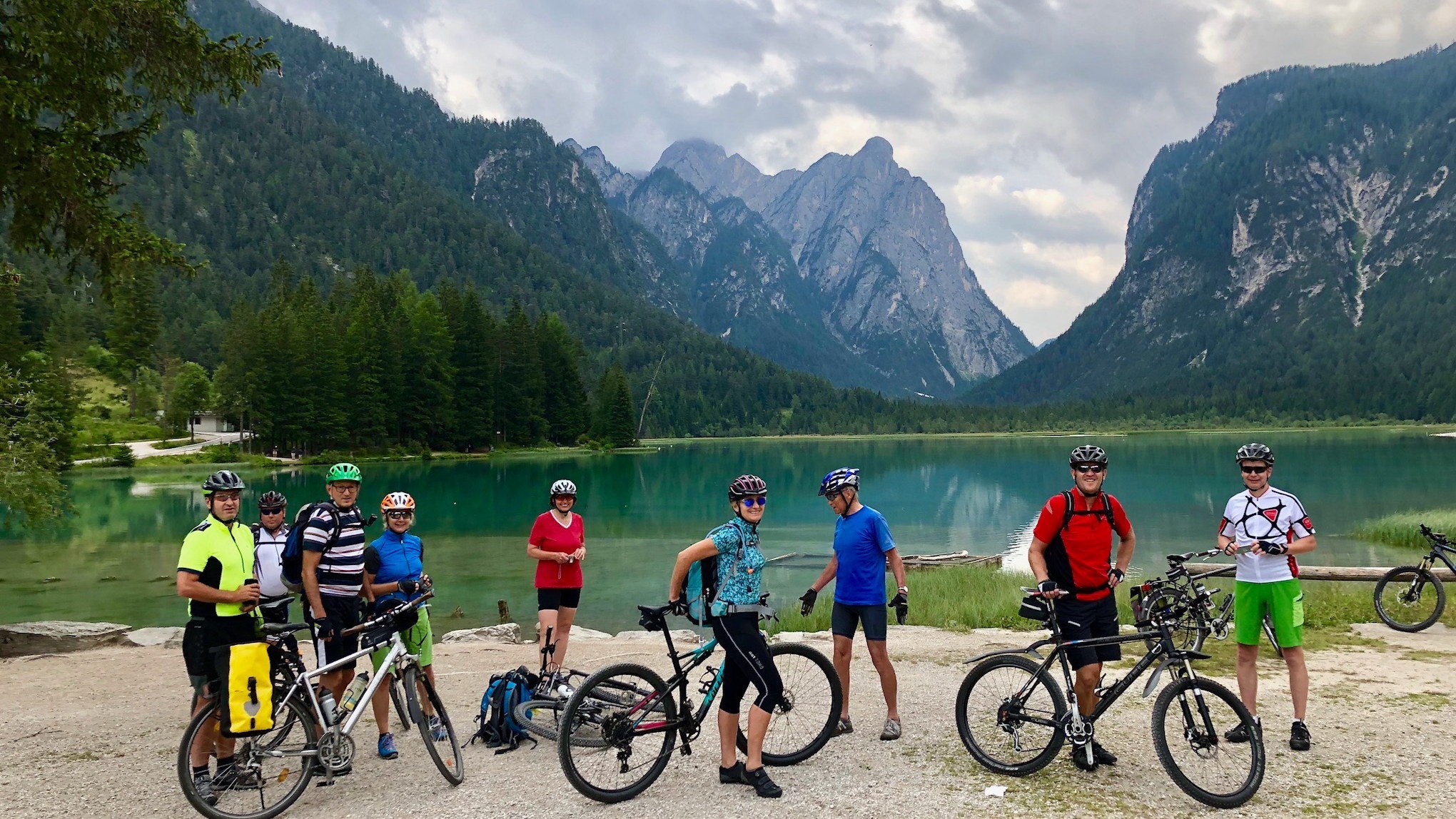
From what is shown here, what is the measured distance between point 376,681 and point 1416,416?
201 metres

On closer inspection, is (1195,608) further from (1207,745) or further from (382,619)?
(382,619)

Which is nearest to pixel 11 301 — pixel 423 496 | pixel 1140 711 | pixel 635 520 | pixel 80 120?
pixel 423 496

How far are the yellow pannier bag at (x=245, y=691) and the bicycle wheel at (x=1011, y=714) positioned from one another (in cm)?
510

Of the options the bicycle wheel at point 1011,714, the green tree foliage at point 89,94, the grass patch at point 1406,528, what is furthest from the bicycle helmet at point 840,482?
the grass patch at point 1406,528

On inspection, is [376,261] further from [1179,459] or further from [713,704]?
[713,704]

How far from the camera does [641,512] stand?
42.5 m

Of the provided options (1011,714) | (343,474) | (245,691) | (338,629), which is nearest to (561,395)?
(343,474)

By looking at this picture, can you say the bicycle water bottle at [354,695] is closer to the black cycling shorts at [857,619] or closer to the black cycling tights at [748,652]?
the black cycling tights at [748,652]

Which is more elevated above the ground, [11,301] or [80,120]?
[11,301]

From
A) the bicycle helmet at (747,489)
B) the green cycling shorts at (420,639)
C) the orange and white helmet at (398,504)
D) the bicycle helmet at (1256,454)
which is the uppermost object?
the bicycle helmet at (1256,454)

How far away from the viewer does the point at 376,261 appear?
197 meters

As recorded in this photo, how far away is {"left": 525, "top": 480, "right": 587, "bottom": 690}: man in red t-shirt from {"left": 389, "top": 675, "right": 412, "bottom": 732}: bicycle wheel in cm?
139

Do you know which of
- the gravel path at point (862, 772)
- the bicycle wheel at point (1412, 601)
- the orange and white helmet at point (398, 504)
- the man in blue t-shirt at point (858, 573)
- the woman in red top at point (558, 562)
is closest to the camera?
the gravel path at point (862, 772)

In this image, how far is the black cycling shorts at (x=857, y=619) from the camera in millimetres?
7312
